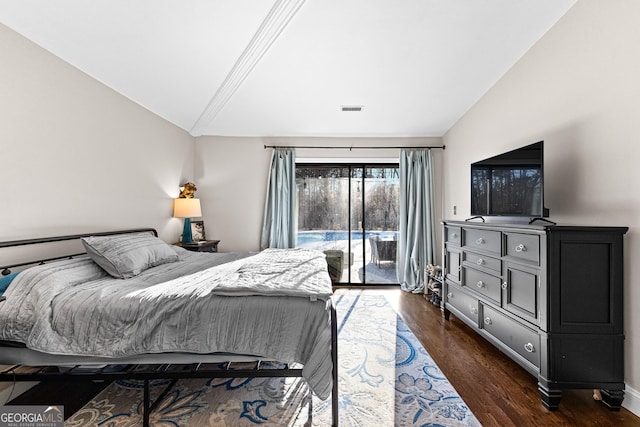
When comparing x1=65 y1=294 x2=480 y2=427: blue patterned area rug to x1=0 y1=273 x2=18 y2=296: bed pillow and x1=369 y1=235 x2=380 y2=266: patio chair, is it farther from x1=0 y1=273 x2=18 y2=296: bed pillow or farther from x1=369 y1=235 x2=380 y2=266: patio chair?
x1=369 y1=235 x2=380 y2=266: patio chair

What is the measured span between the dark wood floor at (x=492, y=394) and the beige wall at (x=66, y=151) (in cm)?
116

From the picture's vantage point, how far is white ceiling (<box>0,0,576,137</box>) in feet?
6.85

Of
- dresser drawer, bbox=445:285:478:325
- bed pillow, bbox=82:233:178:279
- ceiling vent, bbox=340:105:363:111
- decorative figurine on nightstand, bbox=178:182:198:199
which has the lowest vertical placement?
dresser drawer, bbox=445:285:478:325

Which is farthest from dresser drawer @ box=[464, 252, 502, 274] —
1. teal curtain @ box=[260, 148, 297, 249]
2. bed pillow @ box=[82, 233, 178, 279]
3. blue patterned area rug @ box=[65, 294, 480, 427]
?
bed pillow @ box=[82, 233, 178, 279]

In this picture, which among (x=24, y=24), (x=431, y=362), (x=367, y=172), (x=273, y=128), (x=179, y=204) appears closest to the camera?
(x=24, y=24)

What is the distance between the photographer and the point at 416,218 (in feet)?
14.8

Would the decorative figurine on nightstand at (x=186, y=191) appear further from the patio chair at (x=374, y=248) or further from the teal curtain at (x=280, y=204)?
the patio chair at (x=374, y=248)

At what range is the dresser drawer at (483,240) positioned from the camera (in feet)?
7.86

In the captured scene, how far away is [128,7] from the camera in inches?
77.9

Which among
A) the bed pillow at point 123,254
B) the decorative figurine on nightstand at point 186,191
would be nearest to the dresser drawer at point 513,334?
the bed pillow at point 123,254

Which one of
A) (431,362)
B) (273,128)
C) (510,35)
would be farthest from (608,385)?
(273,128)

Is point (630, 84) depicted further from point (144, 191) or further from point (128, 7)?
point (144, 191)

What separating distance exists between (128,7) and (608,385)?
398 centimetres

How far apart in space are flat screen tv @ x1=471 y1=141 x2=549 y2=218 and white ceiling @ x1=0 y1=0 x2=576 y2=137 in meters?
1.07
